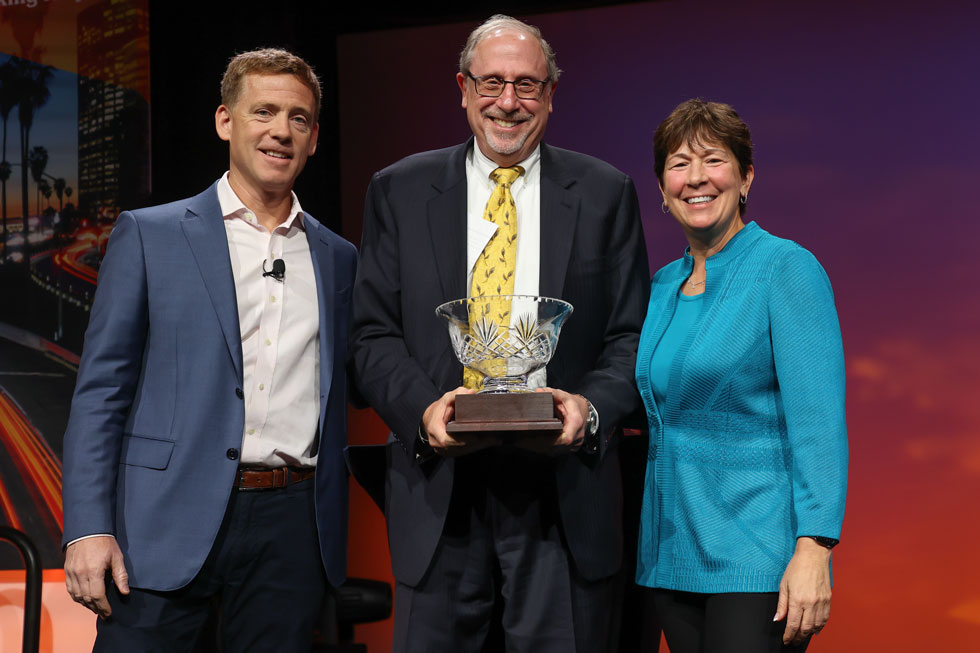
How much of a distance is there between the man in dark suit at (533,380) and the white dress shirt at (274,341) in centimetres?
24

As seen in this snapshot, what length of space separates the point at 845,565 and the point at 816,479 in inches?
106

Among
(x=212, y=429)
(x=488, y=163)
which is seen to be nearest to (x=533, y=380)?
(x=488, y=163)

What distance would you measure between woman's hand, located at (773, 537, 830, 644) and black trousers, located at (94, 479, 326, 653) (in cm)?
107

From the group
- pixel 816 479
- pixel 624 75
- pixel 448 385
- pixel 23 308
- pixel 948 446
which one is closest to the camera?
pixel 816 479

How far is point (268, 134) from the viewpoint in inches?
92.6

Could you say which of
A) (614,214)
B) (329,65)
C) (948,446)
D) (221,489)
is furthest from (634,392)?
(329,65)

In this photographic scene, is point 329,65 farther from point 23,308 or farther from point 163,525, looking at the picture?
point 163,525

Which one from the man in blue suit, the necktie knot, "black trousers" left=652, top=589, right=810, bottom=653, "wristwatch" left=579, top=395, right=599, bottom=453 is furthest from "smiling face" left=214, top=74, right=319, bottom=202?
"black trousers" left=652, top=589, right=810, bottom=653

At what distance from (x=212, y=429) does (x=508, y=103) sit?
3.24 feet

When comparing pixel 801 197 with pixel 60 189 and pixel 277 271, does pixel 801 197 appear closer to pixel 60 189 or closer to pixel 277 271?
pixel 277 271

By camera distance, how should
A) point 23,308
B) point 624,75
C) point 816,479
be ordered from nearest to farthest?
point 816,479 → point 23,308 → point 624,75

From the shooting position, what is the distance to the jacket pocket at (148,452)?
7.05 feet

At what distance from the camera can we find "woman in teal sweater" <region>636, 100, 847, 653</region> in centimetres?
183

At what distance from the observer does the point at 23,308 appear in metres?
3.74
